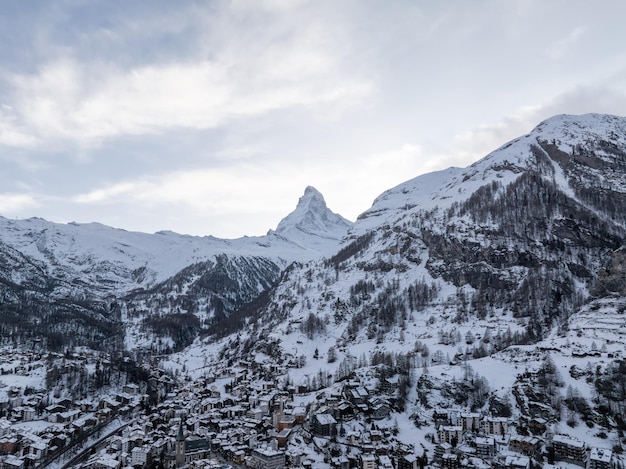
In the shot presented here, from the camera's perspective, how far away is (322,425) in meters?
85.1

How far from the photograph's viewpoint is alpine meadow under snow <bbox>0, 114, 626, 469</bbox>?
77500 millimetres

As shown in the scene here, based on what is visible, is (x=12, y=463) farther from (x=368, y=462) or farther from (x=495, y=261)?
(x=495, y=261)

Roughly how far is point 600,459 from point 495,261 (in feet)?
261

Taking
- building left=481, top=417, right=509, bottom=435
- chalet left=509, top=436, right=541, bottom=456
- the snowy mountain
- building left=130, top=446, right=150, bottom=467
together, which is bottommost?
building left=130, top=446, right=150, bottom=467

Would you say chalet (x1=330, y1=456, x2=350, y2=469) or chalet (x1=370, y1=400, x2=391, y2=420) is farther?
chalet (x1=370, y1=400, x2=391, y2=420)

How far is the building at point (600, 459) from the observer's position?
64375 mm

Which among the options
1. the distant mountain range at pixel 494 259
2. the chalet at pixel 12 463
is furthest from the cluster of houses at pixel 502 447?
the chalet at pixel 12 463

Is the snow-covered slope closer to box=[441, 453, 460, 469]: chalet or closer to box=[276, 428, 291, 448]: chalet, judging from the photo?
box=[276, 428, 291, 448]: chalet

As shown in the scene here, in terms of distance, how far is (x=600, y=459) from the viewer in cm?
6481

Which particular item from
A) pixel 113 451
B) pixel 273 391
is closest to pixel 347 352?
pixel 273 391

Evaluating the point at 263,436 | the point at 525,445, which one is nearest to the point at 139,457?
the point at 263,436

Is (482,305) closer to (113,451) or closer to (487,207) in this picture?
(487,207)

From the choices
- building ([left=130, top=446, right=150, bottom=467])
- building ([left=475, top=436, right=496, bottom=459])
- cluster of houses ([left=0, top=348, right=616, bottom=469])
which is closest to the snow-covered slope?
cluster of houses ([left=0, top=348, right=616, bottom=469])

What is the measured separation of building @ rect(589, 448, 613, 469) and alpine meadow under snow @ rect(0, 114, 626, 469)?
0.22m
